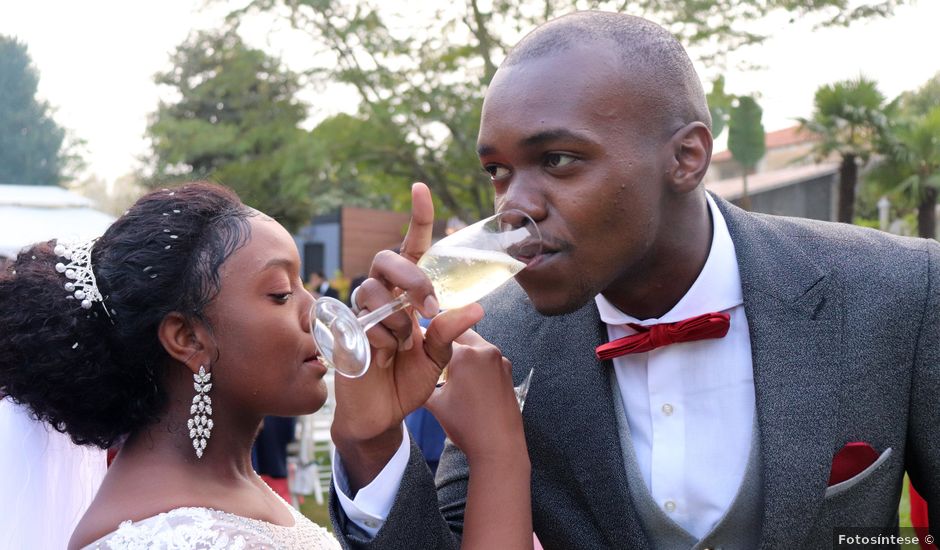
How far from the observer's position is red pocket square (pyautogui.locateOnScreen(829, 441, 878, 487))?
2344 millimetres

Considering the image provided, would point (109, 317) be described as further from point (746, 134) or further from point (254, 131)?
point (254, 131)

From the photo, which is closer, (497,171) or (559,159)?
(559,159)

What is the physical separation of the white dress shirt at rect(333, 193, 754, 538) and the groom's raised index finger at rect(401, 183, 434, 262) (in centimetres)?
50

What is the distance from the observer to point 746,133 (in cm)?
1180

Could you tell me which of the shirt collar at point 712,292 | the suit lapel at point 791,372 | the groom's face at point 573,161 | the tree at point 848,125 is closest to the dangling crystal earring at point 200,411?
the groom's face at point 573,161

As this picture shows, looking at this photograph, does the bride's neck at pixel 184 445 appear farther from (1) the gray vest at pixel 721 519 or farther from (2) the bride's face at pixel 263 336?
(1) the gray vest at pixel 721 519

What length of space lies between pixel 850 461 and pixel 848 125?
11870 millimetres

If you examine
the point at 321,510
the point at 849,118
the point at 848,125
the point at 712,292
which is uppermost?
the point at 712,292

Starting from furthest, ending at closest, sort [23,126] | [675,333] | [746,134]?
[23,126] → [746,134] → [675,333]

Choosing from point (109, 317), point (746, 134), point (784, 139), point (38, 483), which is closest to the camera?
point (109, 317)

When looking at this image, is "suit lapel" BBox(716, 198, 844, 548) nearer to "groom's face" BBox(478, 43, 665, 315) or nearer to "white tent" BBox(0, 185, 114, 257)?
"groom's face" BBox(478, 43, 665, 315)

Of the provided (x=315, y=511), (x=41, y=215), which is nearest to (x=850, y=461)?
(x=315, y=511)

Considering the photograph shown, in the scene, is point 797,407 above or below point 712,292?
below

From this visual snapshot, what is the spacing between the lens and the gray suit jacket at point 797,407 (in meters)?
2.31
